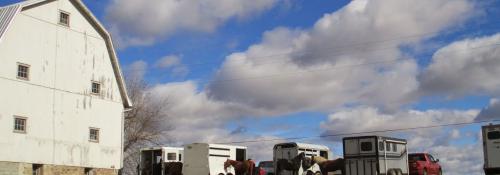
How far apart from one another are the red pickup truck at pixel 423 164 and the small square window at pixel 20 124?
21.3 meters

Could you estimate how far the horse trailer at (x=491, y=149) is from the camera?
110 feet

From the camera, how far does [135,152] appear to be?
57.3 meters

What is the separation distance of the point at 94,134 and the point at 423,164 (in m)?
19.4

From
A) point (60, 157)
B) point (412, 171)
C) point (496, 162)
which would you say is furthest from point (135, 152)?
point (496, 162)

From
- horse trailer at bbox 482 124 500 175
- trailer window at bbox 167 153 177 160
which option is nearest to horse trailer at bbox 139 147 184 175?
trailer window at bbox 167 153 177 160

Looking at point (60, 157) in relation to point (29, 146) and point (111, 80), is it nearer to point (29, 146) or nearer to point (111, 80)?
point (29, 146)

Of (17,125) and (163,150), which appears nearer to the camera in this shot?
(17,125)

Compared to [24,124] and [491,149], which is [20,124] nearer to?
[24,124]

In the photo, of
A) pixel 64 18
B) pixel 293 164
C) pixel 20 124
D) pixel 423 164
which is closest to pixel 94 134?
pixel 20 124

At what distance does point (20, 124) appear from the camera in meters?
31.6

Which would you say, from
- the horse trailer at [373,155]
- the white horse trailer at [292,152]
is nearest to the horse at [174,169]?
the white horse trailer at [292,152]

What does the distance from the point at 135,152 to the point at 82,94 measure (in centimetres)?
2231

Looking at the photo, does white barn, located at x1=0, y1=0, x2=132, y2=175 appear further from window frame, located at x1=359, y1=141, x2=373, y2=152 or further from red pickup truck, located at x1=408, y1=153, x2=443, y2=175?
red pickup truck, located at x1=408, y1=153, x2=443, y2=175

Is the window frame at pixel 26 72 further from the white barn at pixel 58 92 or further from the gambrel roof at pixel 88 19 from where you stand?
the gambrel roof at pixel 88 19
